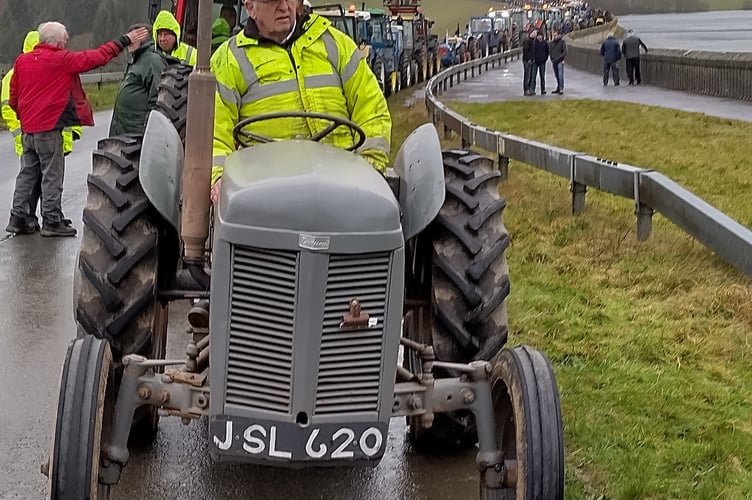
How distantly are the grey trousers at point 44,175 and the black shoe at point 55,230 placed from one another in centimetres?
5

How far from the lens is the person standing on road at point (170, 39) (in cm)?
1123

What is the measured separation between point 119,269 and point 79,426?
1268 mm

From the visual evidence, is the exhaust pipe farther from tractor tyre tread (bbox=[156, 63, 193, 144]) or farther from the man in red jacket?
the man in red jacket

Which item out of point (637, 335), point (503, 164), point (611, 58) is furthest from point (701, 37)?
point (637, 335)

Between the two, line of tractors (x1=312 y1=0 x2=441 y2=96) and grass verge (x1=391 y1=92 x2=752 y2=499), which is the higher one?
line of tractors (x1=312 y1=0 x2=441 y2=96)

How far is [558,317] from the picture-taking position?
297 inches

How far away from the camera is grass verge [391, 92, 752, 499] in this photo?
5.11 m

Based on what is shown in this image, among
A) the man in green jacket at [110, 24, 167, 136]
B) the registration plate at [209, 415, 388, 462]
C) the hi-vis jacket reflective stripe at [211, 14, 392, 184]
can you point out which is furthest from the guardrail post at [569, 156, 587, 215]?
the registration plate at [209, 415, 388, 462]

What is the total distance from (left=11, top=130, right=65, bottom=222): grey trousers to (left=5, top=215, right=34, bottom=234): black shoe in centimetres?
5

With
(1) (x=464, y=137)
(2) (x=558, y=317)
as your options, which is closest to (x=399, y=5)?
(1) (x=464, y=137)

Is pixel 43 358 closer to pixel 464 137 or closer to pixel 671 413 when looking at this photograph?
pixel 671 413

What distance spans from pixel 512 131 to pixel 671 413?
14322mm

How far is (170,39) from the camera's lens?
37.3ft

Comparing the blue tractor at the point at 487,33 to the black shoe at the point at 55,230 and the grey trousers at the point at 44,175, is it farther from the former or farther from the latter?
the black shoe at the point at 55,230
